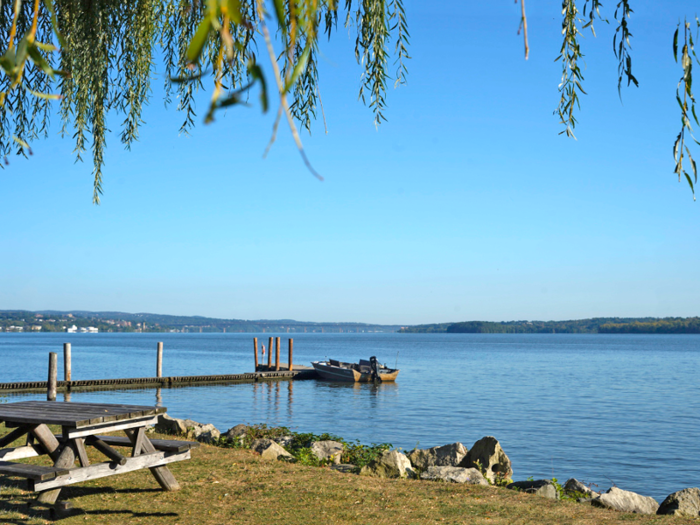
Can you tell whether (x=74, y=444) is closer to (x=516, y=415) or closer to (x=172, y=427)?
(x=172, y=427)

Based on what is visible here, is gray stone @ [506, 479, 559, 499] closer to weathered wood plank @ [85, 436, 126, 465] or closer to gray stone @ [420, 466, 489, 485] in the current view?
gray stone @ [420, 466, 489, 485]

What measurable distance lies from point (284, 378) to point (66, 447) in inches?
1435

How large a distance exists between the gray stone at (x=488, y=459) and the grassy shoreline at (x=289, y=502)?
3249mm

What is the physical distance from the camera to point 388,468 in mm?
9992

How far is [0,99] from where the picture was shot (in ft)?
6.68

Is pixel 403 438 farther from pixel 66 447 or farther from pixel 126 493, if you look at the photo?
pixel 66 447

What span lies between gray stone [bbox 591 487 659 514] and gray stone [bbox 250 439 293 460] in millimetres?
5091

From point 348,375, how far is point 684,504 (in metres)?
35.2

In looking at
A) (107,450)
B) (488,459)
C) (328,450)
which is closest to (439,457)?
(488,459)

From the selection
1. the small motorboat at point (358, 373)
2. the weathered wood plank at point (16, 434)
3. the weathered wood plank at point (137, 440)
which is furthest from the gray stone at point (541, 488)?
the small motorboat at point (358, 373)

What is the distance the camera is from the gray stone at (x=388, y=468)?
9898 mm

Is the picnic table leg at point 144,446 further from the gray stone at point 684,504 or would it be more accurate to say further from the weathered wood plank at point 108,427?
the gray stone at point 684,504

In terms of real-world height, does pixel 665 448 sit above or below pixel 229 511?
below

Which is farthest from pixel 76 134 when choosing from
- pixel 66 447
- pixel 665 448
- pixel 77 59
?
pixel 665 448
